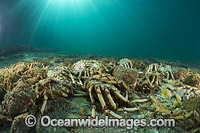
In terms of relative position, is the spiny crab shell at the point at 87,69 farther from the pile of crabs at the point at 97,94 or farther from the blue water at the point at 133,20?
the blue water at the point at 133,20

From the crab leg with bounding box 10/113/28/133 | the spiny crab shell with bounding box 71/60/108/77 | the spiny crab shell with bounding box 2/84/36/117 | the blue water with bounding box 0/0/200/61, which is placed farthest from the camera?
the blue water with bounding box 0/0/200/61

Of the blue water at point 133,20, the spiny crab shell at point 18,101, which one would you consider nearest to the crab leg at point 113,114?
the spiny crab shell at point 18,101

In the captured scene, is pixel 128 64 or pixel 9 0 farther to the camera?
pixel 9 0

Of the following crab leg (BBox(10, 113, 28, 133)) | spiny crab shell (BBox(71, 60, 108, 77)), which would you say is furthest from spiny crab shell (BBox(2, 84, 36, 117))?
spiny crab shell (BBox(71, 60, 108, 77))

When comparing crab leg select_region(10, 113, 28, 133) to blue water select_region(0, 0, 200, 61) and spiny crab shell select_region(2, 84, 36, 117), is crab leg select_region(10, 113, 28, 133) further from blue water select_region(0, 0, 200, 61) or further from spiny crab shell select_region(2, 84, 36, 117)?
blue water select_region(0, 0, 200, 61)

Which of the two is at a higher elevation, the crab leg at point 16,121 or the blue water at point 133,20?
the blue water at point 133,20

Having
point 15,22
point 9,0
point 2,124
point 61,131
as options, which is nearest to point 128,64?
point 61,131

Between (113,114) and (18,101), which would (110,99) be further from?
(18,101)

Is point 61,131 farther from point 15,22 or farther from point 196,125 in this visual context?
point 15,22

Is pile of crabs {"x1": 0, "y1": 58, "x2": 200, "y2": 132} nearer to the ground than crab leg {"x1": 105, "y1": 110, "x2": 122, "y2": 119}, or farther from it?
farther from it

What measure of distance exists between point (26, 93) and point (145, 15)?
179494 millimetres

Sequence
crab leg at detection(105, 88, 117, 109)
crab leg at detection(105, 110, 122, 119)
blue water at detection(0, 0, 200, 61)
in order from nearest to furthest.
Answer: crab leg at detection(105, 110, 122, 119) < crab leg at detection(105, 88, 117, 109) < blue water at detection(0, 0, 200, 61)

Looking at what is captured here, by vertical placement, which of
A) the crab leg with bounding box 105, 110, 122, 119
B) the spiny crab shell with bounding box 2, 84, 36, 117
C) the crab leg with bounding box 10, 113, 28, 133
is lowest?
the crab leg with bounding box 105, 110, 122, 119

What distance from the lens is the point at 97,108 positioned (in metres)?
2.63
